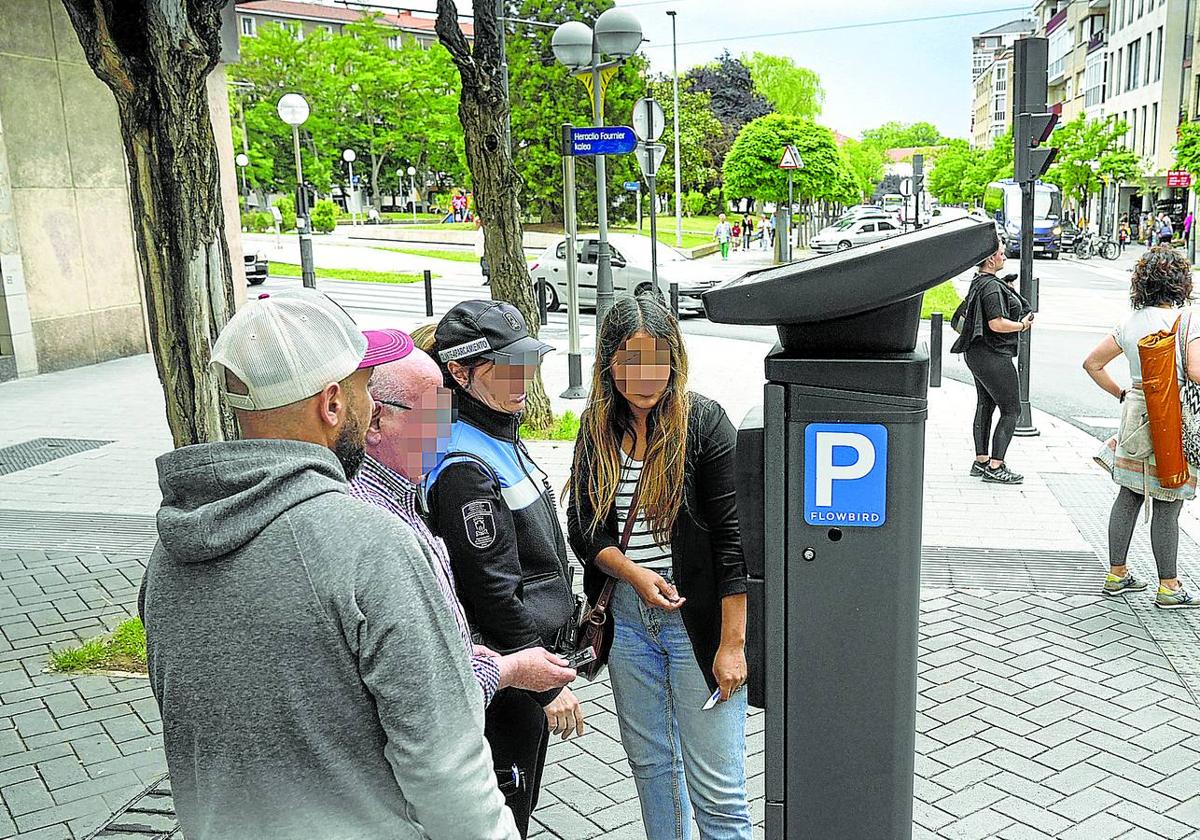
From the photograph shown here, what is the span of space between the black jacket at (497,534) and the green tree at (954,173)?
3544 inches

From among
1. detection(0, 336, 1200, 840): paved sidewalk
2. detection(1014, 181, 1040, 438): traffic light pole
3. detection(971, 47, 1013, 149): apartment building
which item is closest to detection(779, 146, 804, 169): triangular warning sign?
detection(1014, 181, 1040, 438): traffic light pole

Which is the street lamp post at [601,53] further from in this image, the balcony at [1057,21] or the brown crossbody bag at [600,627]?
the balcony at [1057,21]

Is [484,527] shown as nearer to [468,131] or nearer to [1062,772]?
[1062,772]

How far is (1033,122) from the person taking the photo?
9.43 meters

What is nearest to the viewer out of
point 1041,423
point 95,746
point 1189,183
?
point 95,746

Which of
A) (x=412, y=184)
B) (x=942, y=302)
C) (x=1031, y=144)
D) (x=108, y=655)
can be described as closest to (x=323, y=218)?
(x=412, y=184)

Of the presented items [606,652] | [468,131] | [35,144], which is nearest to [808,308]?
[606,652]

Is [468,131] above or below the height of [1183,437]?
above

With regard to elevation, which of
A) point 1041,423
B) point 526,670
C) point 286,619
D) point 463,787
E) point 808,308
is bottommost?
point 1041,423

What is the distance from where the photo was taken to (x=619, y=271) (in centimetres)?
2267

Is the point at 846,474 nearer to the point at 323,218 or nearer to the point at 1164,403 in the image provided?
the point at 1164,403

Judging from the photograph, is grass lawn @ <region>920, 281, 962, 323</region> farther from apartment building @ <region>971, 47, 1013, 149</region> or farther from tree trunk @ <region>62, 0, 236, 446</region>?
apartment building @ <region>971, 47, 1013, 149</region>

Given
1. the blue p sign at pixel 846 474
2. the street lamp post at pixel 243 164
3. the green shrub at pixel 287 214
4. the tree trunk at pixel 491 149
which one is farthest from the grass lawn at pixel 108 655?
the green shrub at pixel 287 214

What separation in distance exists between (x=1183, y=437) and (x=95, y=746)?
5237mm
